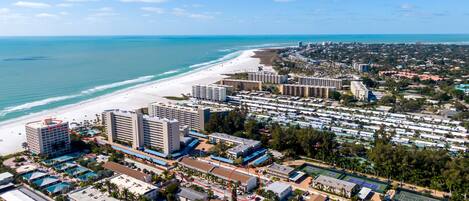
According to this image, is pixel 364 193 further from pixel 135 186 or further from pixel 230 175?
pixel 135 186

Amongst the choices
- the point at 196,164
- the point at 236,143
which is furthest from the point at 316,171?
the point at 196,164

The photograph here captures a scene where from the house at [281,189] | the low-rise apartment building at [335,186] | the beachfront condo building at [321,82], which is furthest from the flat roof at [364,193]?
the beachfront condo building at [321,82]

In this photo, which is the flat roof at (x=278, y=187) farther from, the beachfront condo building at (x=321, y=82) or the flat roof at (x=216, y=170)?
the beachfront condo building at (x=321, y=82)

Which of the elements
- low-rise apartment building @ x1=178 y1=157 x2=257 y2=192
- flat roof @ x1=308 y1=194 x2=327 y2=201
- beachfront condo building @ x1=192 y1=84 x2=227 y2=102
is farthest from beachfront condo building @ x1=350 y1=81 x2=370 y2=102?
flat roof @ x1=308 y1=194 x2=327 y2=201

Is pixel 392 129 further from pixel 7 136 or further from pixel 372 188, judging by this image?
pixel 7 136

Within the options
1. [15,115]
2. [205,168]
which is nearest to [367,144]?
[205,168]
